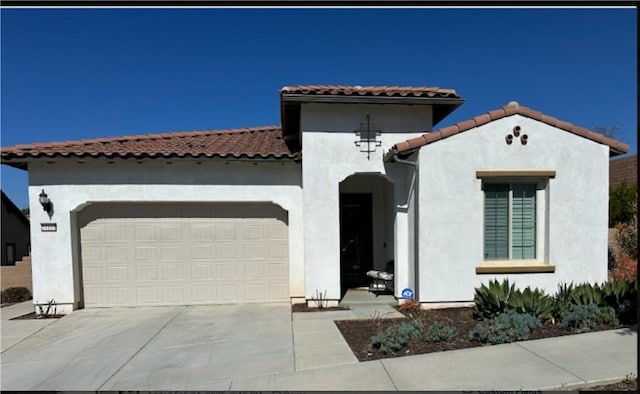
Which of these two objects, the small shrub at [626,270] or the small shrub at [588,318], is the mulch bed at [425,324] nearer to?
the small shrub at [588,318]

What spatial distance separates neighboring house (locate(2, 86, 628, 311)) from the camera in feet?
25.6

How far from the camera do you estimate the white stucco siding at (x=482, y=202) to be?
7.77 metres

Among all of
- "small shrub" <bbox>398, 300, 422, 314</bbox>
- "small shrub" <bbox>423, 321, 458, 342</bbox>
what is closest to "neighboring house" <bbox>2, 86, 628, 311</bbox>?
"small shrub" <bbox>398, 300, 422, 314</bbox>

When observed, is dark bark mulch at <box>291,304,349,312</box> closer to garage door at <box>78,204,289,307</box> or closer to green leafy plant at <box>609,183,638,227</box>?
garage door at <box>78,204,289,307</box>

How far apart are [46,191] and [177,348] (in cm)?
554

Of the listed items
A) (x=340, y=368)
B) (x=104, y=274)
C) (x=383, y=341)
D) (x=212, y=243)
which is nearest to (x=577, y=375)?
(x=383, y=341)

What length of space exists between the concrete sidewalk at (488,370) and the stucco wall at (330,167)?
3.67m

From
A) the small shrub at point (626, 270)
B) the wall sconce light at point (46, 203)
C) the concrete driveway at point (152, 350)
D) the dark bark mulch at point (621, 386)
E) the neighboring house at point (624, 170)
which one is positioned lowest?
the concrete driveway at point (152, 350)

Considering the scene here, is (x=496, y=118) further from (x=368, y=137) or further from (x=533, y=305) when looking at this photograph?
(x=533, y=305)

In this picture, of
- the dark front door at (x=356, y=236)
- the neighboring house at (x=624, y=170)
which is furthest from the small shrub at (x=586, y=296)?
the neighboring house at (x=624, y=170)

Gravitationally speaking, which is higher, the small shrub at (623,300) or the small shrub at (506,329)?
the small shrub at (623,300)

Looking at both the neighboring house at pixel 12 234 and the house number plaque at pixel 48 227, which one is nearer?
the house number plaque at pixel 48 227

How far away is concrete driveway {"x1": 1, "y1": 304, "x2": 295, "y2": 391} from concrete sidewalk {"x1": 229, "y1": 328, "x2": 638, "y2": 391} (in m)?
0.60

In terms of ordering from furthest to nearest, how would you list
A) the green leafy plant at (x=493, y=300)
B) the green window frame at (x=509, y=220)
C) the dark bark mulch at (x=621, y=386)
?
the green window frame at (x=509, y=220) < the green leafy plant at (x=493, y=300) < the dark bark mulch at (x=621, y=386)
